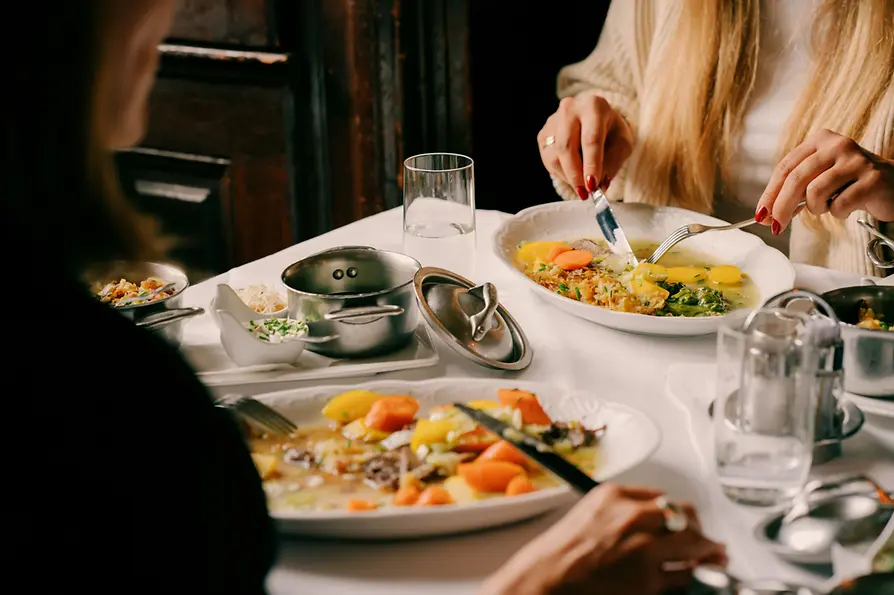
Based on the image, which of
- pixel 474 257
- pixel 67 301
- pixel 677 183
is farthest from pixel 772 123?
pixel 67 301

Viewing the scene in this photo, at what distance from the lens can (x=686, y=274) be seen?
1.44 meters

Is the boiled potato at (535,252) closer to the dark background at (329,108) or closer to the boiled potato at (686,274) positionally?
the boiled potato at (686,274)

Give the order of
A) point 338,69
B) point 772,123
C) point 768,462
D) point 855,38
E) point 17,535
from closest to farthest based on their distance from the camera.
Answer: point 17,535 < point 768,462 < point 855,38 < point 772,123 < point 338,69

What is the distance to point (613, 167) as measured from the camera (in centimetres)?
189

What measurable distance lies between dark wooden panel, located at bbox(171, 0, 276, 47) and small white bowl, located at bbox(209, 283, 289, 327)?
1667 mm

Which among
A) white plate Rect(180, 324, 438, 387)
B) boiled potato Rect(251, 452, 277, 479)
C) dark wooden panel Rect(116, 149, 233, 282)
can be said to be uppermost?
boiled potato Rect(251, 452, 277, 479)

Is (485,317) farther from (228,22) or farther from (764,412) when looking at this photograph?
(228,22)

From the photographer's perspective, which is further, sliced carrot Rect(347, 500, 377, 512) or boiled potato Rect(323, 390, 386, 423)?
boiled potato Rect(323, 390, 386, 423)

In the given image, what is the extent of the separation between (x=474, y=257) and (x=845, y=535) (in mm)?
793

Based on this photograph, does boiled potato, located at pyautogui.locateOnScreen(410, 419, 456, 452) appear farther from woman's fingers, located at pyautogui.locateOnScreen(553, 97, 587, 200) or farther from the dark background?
the dark background

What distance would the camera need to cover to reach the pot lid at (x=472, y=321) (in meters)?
1.14

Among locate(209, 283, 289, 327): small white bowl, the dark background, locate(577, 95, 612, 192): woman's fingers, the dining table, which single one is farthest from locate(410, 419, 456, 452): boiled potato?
the dark background

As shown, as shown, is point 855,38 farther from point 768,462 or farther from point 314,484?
point 314,484

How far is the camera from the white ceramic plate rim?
2.55 ft
